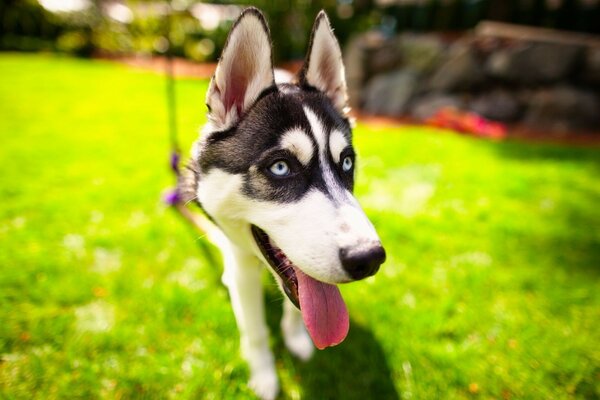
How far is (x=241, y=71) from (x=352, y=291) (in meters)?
1.80

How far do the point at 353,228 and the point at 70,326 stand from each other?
2082 mm

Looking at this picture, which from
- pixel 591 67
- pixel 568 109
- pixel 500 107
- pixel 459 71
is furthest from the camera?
pixel 459 71

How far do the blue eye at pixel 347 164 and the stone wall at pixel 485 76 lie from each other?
7.22 m

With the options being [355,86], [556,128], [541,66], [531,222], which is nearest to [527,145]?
[556,128]

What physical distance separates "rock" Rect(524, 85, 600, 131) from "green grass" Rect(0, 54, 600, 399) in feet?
8.36

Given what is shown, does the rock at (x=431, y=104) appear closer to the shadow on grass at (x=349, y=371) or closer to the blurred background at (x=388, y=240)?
the blurred background at (x=388, y=240)

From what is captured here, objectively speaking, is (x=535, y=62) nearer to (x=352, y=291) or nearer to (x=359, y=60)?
(x=359, y=60)

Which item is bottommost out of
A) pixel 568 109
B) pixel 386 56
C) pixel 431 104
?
pixel 431 104

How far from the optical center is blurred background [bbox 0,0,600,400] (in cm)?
218

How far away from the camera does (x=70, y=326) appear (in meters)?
2.41

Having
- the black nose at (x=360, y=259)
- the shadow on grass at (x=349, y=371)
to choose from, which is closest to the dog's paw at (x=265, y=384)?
the shadow on grass at (x=349, y=371)

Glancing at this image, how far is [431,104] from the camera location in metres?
8.45

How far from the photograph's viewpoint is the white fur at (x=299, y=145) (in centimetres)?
166

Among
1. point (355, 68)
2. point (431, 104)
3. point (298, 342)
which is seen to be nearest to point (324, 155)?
point (298, 342)
